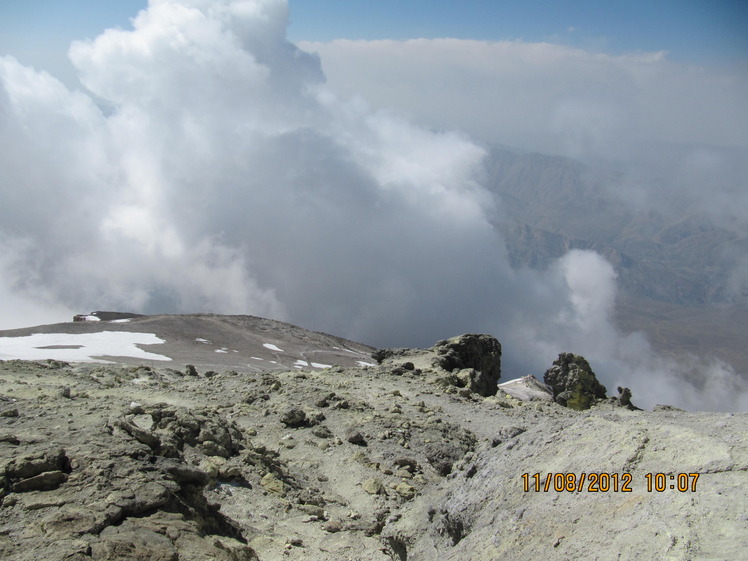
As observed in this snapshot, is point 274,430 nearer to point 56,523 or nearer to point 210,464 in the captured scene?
Answer: point 210,464

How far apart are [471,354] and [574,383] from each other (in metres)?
6.36

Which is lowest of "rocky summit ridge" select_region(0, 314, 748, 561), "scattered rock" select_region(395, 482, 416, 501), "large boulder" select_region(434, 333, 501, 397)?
"scattered rock" select_region(395, 482, 416, 501)

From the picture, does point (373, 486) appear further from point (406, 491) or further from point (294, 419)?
point (294, 419)

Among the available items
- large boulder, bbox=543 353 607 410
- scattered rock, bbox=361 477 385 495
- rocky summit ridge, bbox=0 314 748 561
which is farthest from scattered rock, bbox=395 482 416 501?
large boulder, bbox=543 353 607 410

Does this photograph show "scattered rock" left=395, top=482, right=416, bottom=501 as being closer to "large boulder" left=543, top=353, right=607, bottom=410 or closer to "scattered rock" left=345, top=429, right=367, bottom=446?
"scattered rock" left=345, top=429, right=367, bottom=446

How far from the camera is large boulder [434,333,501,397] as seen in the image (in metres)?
32.5

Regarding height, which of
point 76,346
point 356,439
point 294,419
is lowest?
point 356,439

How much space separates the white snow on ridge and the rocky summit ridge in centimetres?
2238

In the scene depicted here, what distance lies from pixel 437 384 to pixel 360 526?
1389 centimetres

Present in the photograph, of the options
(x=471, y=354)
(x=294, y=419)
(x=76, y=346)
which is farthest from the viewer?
(x=76, y=346)

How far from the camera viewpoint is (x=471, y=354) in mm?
34250

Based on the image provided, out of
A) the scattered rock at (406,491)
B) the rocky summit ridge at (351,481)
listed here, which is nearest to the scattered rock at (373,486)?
the rocky summit ridge at (351,481)
